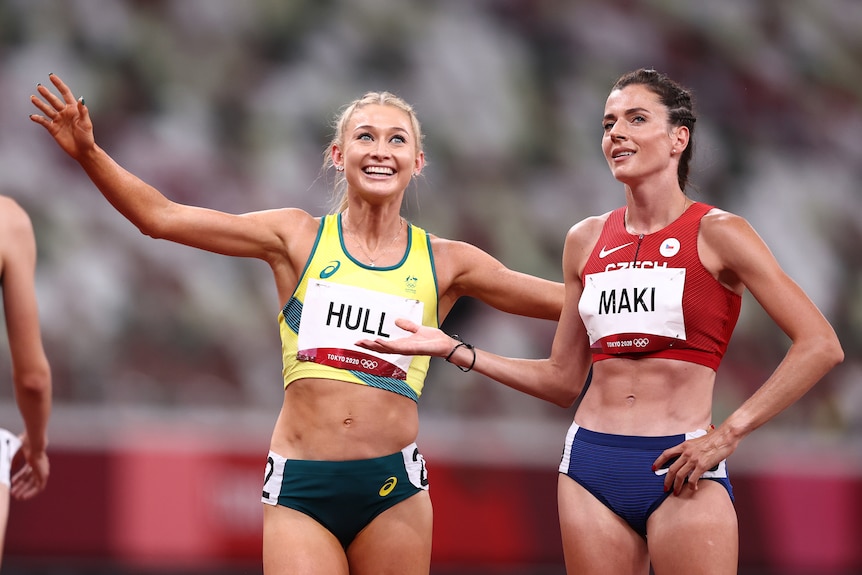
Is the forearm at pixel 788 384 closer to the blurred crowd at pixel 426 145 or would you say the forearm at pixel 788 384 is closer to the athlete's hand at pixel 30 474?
the athlete's hand at pixel 30 474

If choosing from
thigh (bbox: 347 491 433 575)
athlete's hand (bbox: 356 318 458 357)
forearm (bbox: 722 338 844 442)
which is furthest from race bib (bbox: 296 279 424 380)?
forearm (bbox: 722 338 844 442)

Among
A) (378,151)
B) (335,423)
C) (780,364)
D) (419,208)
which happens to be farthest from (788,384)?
(419,208)

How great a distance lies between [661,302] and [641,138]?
1.77 ft

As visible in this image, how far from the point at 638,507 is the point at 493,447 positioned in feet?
10.2

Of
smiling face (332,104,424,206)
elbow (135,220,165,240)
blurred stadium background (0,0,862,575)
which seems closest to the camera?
elbow (135,220,165,240)

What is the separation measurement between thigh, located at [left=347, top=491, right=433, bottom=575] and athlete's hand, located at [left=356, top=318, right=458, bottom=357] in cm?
53

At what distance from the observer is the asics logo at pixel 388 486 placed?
3568 mm

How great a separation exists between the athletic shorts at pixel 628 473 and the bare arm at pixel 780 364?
0.06 meters

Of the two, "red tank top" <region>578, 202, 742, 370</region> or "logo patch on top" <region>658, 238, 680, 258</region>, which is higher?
"logo patch on top" <region>658, 238, 680, 258</region>

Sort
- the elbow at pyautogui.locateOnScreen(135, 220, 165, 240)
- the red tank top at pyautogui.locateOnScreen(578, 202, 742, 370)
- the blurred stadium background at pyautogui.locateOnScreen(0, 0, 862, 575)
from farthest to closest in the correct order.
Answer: the blurred stadium background at pyautogui.locateOnScreen(0, 0, 862, 575), the elbow at pyautogui.locateOnScreen(135, 220, 165, 240), the red tank top at pyautogui.locateOnScreen(578, 202, 742, 370)

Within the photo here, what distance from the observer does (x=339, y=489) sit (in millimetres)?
3518

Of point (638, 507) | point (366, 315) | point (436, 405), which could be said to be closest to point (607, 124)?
point (366, 315)

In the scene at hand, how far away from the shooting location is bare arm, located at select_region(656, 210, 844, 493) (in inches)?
124

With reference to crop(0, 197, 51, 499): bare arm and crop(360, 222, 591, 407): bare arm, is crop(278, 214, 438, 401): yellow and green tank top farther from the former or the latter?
crop(0, 197, 51, 499): bare arm
